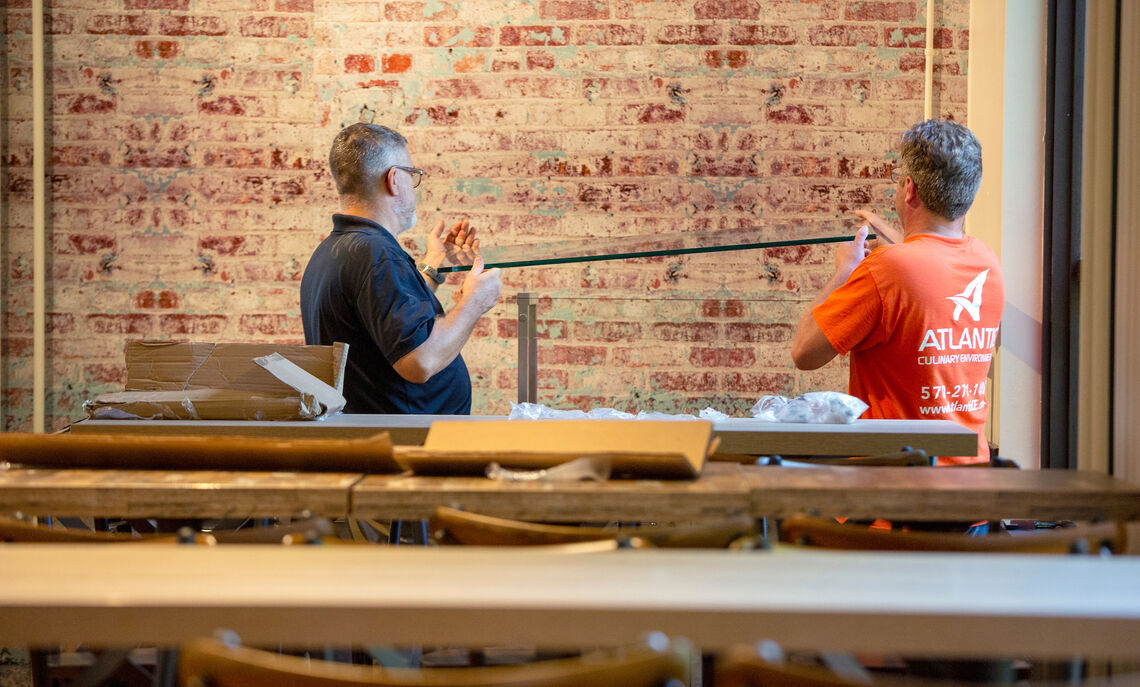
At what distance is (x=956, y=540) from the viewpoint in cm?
122

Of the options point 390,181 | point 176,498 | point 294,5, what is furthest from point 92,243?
point 176,498

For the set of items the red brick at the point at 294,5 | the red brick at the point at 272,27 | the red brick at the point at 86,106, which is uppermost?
the red brick at the point at 294,5

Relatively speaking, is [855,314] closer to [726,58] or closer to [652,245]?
[652,245]

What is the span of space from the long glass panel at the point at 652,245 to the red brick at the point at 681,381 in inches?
12.9

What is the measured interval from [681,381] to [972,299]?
663mm

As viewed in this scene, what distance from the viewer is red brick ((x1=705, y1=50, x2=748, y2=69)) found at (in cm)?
361

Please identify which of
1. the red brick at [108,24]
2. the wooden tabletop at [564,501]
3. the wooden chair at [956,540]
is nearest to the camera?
the wooden chair at [956,540]

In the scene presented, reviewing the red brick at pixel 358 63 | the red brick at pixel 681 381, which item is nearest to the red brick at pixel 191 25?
the red brick at pixel 358 63

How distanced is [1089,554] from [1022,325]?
181 centimetres

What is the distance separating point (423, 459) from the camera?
55.7 inches

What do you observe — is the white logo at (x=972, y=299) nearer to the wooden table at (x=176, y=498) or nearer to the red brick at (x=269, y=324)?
the wooden table at (x=176, y=498)

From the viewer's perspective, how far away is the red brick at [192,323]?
3.69 m

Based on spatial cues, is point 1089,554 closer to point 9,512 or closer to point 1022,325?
point 9,512

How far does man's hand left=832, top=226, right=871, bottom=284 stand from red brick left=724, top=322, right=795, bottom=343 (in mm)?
170
